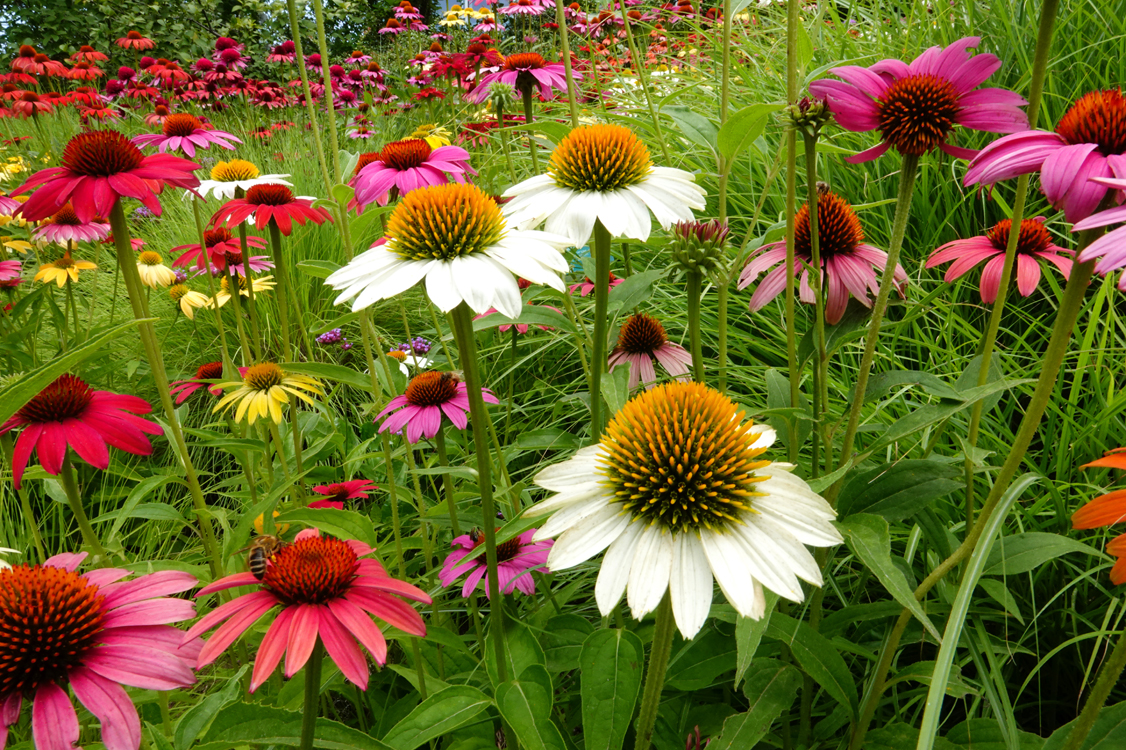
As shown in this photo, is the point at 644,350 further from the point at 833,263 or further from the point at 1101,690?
the point at 1101,690

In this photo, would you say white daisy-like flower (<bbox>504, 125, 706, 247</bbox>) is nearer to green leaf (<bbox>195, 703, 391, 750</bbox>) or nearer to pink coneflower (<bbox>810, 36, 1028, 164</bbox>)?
pink coneflower (<bbox>810, 36, 1028, 164</bbox>)

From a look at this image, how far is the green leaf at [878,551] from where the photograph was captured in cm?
74

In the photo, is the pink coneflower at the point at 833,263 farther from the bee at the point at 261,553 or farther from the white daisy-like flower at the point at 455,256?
the bee at the point at 261,553

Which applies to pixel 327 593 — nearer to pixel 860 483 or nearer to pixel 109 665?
pixel 109 665

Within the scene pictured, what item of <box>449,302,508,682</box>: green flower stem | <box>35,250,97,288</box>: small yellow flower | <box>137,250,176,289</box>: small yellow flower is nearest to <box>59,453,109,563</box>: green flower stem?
<box>449,302,508,682</box>: green flower stem

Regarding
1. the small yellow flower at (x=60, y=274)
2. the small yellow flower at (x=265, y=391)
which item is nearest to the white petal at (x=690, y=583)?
the small yellow flower at (x=265, y=391)

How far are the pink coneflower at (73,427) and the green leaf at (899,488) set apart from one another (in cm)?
103

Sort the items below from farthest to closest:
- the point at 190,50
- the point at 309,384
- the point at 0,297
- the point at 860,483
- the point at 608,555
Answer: the point at 190,50 < the point at 0,297 < the point at 309,384 < the point at 860,483 < the point at 608,555

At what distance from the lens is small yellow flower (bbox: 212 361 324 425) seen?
4.74 feet

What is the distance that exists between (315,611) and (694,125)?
939 millimetres

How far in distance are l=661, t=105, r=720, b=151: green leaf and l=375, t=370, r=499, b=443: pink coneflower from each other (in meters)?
0.62

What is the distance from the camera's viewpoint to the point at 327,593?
2.71 ft

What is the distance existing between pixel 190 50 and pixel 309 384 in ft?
29.5

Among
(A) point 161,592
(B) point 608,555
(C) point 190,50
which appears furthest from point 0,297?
(C) point 190,50
